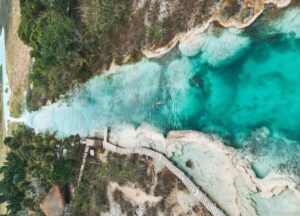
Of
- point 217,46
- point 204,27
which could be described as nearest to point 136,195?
point 217,46

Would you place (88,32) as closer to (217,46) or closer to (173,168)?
(217,46)

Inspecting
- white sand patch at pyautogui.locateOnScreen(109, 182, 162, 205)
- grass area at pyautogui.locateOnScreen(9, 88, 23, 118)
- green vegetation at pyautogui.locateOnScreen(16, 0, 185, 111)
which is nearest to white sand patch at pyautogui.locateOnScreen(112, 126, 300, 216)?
white sand patch at pyautogui.locateOnScreen(109, 182, 162, 205)

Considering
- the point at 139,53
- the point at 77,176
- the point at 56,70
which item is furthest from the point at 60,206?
the point at 139,53

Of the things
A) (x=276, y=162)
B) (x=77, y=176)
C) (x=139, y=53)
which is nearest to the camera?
(x=276, y=162)

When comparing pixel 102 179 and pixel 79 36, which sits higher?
pixel 79 36

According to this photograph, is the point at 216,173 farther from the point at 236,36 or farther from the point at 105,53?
the point at 105,53
